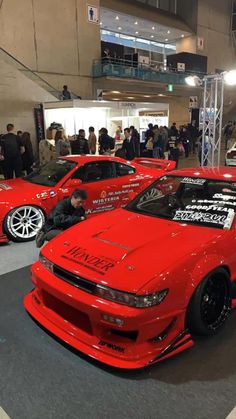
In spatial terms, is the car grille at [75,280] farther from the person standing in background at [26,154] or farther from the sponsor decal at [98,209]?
the person standing in background at [26,154]

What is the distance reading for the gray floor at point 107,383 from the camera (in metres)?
2.14

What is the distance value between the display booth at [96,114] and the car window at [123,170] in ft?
22.6

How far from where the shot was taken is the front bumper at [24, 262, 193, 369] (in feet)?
7.55

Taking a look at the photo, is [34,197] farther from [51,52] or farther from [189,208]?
[51,52]

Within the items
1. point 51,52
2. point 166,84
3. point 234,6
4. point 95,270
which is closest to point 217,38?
point 234,6

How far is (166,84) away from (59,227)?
1941 cm

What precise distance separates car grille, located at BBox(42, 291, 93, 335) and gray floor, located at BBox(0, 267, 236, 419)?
26cm

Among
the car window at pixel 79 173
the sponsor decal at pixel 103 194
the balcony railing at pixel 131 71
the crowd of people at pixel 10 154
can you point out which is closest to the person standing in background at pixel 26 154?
the crowd of people at pixel 10 154

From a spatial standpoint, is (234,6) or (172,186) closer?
(172,186)

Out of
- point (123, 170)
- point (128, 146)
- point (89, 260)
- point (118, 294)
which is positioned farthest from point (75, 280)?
point (128, 146)

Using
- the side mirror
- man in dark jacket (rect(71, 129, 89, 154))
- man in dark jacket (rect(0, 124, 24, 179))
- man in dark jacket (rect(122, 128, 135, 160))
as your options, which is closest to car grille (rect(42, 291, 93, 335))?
the side mirror

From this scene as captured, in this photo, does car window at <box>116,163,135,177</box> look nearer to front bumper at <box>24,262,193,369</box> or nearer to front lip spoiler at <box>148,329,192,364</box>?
front bumper at <box>24,262,193,369</box>

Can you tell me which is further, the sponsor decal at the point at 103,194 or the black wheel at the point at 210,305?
the sponsor decal at the point at 103,194

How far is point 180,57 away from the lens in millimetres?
24469
